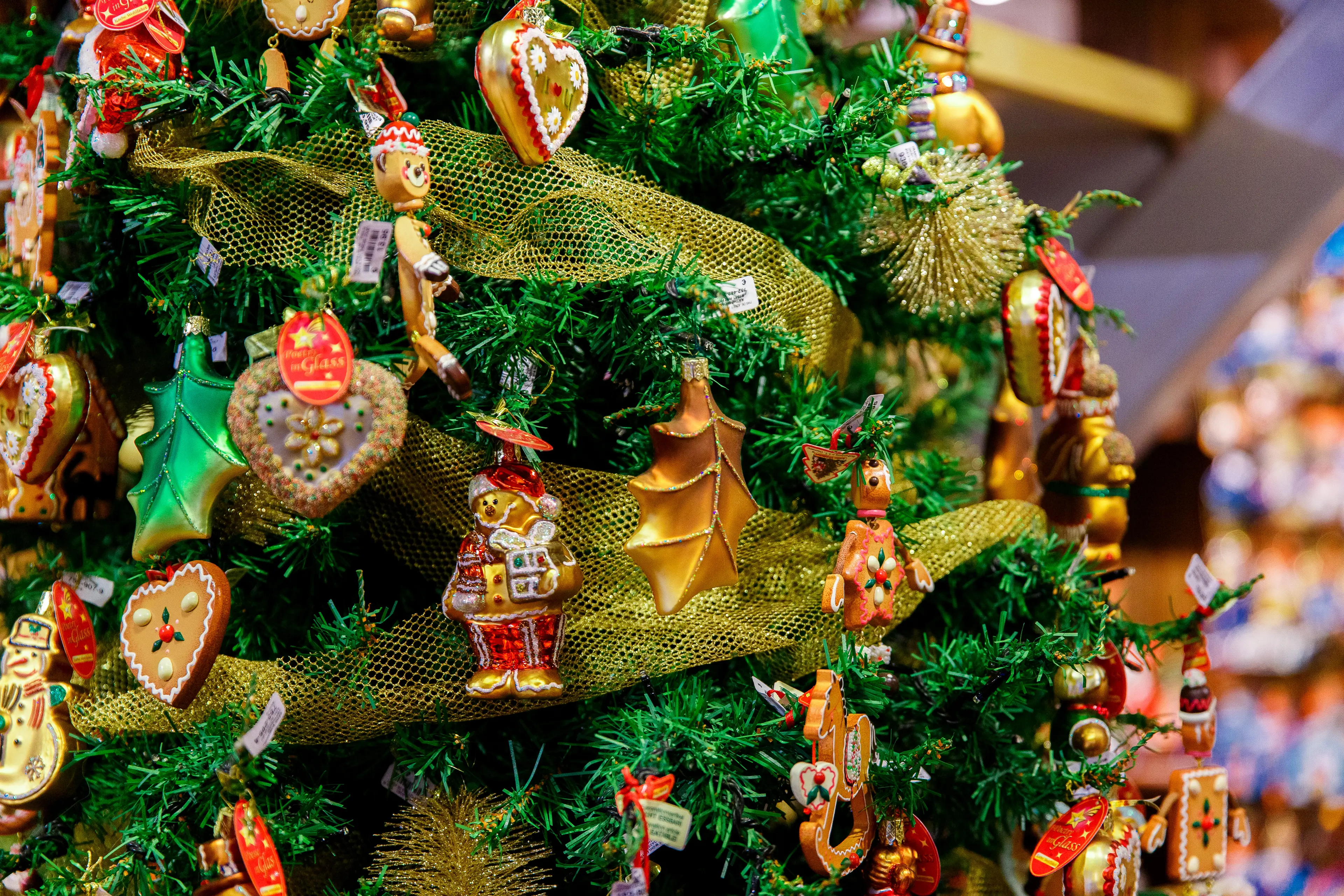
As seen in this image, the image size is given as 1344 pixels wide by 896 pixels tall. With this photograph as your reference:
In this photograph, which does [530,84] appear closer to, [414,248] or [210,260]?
[414,248]

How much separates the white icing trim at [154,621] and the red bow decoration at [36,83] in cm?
47

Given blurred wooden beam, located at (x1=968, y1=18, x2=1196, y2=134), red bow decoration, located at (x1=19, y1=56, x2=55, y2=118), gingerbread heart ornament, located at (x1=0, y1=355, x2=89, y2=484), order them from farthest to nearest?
blurred wooden beam, located at (x1=968, y1=18, x2=1196, y2=134) → red bow decoration, located at (x1=19, y1=56, x2=55, y2=118) → gingerbread heart ornament, located at (x1=0, y1=355, x2=89, y2=484)

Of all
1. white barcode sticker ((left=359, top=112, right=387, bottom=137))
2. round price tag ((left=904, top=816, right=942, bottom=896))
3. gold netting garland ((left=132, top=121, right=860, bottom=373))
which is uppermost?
white barcode sticker ((left=359, top=112, right=387, bottom=137))

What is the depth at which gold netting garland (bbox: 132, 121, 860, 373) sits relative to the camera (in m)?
0.80

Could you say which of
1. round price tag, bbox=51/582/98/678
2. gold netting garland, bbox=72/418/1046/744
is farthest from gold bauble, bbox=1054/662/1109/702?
round price tag, bbox=51/582/98/678

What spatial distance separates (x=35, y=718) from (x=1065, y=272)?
91cm

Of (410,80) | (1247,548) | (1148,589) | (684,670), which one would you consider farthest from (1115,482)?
(1247,548)

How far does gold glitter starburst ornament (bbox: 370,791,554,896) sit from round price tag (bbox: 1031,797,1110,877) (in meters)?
0.35

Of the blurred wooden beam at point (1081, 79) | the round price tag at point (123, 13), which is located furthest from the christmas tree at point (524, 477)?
the blurred wooden beam at point (1081, 79)

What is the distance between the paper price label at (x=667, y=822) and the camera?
705 mm

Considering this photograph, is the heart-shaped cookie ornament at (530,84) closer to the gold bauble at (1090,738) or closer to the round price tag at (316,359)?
the round price tag at (316,359)

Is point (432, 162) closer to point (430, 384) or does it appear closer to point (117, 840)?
point (430, 384)

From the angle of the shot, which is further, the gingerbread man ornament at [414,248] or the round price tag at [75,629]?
the round price tag at [75,629]

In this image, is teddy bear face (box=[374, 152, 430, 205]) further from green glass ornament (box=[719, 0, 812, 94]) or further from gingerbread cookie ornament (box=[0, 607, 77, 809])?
gingerbread cookie ornament (box=[0, 607, 77, 809])
